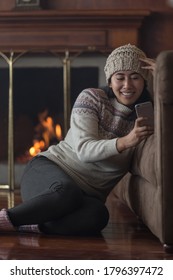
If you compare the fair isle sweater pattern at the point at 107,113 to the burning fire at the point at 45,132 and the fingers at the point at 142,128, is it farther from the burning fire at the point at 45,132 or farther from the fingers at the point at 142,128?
the burning fire at the point at 45,132

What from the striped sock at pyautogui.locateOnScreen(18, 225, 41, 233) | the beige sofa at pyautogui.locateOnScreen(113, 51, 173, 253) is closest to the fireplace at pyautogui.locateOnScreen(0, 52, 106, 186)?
the striped sock at pyautogui.locateOnScreen(18, 225, 41, 233)

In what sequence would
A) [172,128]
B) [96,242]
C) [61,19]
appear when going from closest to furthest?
1. [172,128]
2. [96,242]
3. [61,19]

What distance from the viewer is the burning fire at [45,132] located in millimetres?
4324

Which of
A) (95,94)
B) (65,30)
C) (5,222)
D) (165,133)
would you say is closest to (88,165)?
(95,94)

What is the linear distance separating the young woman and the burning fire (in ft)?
5.56

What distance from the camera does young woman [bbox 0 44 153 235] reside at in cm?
243

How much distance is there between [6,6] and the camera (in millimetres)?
4234

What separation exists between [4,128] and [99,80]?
671 millimetres

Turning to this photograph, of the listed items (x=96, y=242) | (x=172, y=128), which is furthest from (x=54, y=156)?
(x=172, y=128)

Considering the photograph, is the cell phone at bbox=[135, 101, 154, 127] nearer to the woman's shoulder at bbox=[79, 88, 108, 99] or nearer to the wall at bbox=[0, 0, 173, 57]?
the woman's shoulder at bbox=[79, 88, 108, 99]

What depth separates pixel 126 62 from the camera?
2.52 meters

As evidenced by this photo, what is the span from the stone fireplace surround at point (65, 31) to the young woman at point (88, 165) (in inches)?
61.9

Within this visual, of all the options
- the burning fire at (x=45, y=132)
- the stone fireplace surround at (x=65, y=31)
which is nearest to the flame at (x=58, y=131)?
the burning fire at (x=45, y=132)
